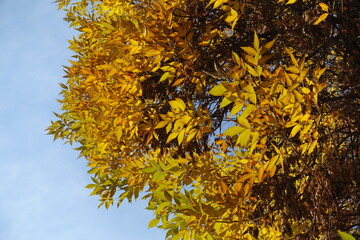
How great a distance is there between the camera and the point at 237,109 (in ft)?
7.89

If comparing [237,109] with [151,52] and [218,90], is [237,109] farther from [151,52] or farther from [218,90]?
[151,52]

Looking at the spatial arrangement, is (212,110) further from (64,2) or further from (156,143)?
(64,2)

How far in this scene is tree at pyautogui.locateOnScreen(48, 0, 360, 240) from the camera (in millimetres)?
2535

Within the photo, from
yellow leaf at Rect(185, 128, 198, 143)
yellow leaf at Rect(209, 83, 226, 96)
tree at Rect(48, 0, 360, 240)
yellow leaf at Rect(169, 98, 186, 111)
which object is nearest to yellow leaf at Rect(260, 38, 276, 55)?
tree at Rect(48, 0, 360, 240)

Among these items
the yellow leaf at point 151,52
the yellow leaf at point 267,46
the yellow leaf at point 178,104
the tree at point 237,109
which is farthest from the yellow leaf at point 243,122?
the yellow leaf at point 151,52

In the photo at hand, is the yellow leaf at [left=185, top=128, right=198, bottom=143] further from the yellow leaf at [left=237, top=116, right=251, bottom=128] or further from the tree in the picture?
the yellow leaf at [left=237, top=116, right=251, bottom=128]

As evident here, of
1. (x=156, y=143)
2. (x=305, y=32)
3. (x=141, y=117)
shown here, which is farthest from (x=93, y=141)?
(x=305, y=32)

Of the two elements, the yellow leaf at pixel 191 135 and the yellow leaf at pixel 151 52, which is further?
the yellow leaf at pixel 151 52

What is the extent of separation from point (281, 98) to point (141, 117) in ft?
4.23

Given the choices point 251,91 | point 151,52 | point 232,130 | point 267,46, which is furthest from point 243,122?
point 151,52

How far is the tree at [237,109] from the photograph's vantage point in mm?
2535

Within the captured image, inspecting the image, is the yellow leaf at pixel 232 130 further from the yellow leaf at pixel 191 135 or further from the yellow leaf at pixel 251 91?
the yellow leaf at pixel 191 135

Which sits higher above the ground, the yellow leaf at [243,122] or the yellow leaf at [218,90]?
the yellow leaf at [218,90]

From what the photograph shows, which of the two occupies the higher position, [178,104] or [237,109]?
[178,104]
